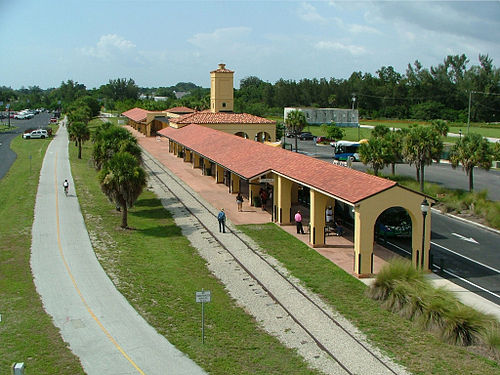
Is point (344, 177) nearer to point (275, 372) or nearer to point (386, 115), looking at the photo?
point (275, 372)

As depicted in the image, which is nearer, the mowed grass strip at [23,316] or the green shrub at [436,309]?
the mowed grass strip at [23,316]

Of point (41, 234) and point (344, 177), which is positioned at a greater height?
point (344, 177)

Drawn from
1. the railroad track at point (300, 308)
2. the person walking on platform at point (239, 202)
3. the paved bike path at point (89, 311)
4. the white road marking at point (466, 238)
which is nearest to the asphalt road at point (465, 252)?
the white road marking at point (466, 238)

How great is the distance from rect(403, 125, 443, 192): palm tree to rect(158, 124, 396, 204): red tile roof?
9.77m

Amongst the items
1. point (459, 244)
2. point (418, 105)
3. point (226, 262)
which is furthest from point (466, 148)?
point (418, 105)

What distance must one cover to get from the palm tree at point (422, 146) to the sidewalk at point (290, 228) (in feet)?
38.5

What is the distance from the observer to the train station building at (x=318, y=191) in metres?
20.6

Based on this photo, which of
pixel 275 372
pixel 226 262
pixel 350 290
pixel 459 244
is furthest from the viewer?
pixel 459 244

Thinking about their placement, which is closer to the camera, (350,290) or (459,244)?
(350,290)

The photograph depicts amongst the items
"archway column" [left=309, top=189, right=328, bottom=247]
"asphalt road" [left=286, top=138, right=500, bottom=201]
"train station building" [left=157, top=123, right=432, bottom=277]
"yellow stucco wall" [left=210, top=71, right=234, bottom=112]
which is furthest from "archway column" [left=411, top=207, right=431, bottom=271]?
"yellow stucco wall" [left=210, top=71, right=234, bottom=112]

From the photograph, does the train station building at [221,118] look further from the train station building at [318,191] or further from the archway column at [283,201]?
the archway column at [283,201]

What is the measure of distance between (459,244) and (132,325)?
1636cm

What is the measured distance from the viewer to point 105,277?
19906 mm

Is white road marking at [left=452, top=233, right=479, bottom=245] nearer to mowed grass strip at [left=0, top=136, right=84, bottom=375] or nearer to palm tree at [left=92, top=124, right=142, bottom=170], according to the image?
palm tree at [left=92, top=124, right=142, bottom=170]
